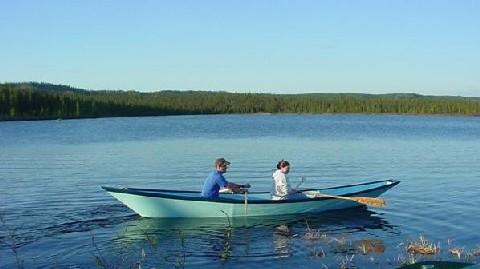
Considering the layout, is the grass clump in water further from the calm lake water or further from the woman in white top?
the woman in white top

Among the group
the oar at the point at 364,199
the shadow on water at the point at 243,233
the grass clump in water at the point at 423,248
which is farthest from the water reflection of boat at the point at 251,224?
the grass clump in water at the point at 423,248

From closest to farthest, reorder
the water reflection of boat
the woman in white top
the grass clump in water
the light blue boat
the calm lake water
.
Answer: the grass clump in water, the calm lake water, the water reflection of boat, the light blue boat, the woman in white top

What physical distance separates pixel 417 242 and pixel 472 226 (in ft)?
11.1

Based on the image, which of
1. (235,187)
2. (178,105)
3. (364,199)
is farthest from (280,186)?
(178,105)

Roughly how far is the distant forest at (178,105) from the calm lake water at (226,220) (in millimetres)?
42602

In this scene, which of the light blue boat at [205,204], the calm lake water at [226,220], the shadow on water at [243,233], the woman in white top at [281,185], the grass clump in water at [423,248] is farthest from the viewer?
the woman in white top at [281,185]

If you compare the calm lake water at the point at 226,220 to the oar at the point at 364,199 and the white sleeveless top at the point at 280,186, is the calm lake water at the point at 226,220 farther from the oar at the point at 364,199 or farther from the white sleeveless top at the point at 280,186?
the white sleeveless top at the point at 280,186

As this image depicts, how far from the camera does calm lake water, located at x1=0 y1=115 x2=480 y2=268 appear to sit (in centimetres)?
1297

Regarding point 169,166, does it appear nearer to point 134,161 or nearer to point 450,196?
point 134,161

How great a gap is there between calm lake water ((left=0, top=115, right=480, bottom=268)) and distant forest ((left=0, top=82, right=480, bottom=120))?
42.6 meters

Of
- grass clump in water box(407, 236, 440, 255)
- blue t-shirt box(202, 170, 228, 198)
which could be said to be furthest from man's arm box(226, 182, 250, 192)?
grass clump in water box(407, 236, 440, 255)

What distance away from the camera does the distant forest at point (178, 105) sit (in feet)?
260

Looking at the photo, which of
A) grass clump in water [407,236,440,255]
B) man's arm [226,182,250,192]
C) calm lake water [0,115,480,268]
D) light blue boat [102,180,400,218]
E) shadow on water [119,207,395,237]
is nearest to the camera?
grass clump in water [407,236,440,255]

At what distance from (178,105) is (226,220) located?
3788 inches
